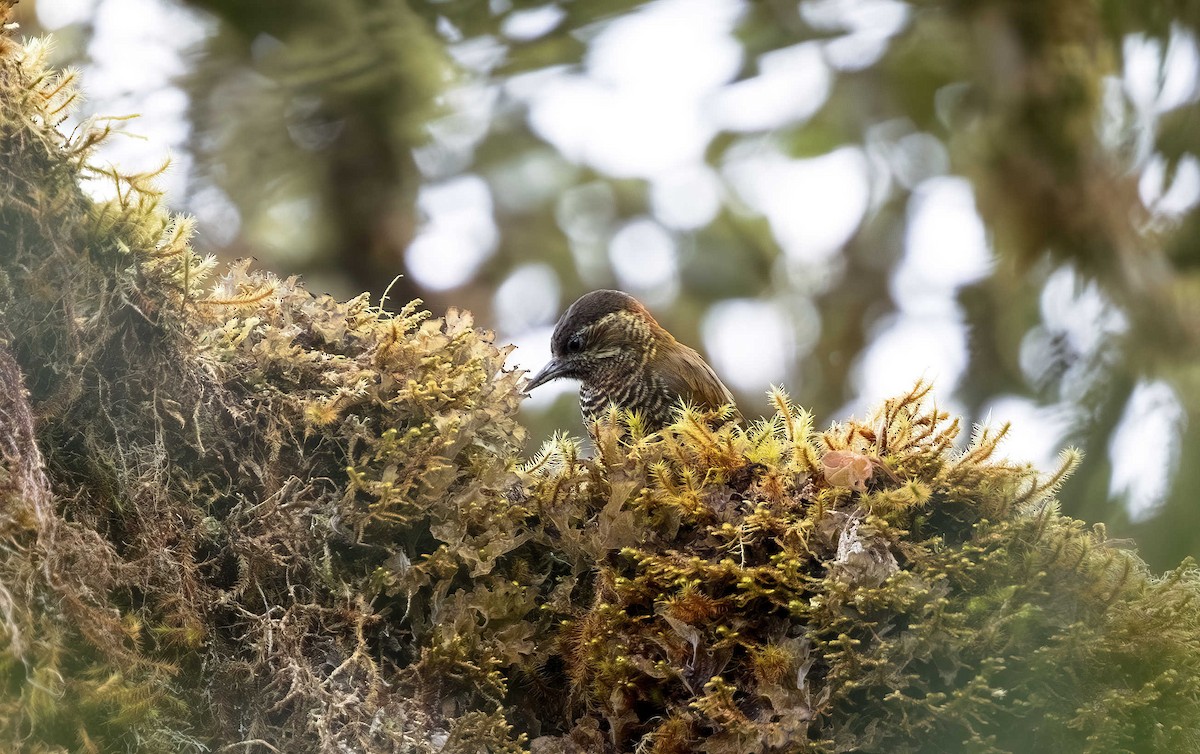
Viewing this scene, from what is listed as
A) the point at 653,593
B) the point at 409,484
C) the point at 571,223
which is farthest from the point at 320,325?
the point at 571,223

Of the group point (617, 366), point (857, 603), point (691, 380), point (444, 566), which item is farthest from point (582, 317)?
point (857, 603)

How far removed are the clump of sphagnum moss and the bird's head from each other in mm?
1972

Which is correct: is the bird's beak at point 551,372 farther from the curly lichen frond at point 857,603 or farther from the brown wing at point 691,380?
the curly lichen frond at point 857,603

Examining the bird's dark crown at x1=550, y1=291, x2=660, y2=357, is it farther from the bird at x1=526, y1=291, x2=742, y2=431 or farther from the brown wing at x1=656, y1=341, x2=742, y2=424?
the brown wing at x1=656, y1=341, x2=742, y2=424

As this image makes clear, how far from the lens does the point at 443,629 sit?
2055 mm

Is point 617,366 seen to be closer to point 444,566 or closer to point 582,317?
point 582,317

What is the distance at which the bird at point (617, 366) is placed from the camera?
421 cm

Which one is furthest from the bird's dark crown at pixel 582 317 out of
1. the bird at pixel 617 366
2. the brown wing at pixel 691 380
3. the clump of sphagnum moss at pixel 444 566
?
the clump of sphagnum moss at pixel 444 566

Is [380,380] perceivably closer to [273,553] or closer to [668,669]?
[273,553]

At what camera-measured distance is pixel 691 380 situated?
167 inches

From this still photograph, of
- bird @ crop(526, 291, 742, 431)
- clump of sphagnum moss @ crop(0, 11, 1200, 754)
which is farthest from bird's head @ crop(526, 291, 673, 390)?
clump of sphagnum moss @ crop(0, 11, 1200, 754)

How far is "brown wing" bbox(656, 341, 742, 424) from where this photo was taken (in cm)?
419

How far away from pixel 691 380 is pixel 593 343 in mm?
409

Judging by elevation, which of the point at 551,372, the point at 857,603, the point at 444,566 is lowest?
the point at 551,372
